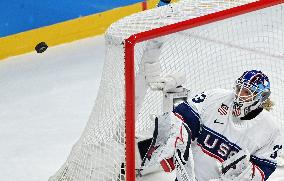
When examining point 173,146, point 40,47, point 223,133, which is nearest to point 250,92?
point 223,133

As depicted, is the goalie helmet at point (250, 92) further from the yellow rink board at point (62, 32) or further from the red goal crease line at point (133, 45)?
the yellow rink board at point (62, 32)

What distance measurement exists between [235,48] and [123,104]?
70.0 inches

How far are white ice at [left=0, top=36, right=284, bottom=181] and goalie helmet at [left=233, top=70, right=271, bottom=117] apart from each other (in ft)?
3.25

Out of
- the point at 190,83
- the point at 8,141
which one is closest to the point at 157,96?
the point at 190,83

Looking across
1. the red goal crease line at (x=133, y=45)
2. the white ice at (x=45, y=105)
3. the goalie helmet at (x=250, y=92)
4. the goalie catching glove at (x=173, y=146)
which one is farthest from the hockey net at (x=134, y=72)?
the white ice at (x=45, y=105)

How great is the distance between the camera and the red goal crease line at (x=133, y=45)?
241 centimetres

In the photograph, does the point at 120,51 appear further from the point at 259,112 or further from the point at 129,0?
the point at 129,0

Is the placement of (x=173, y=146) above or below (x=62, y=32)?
below

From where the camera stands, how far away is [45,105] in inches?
179

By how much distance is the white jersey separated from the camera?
8.89 feet

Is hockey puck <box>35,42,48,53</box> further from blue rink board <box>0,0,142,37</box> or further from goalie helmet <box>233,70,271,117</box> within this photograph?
goalie helmet <box>233,70,271,117</box>

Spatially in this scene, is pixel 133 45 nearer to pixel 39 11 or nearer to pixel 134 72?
pixel 134 72

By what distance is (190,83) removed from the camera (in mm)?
3619

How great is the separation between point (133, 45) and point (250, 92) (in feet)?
1.74
